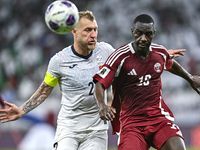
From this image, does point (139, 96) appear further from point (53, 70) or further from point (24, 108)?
point (24, 108)

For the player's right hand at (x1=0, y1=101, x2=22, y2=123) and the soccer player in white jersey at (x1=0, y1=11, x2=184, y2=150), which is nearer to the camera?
the soccer player in white jersey at (x1=0, y1=11, x2=184, y2=150)

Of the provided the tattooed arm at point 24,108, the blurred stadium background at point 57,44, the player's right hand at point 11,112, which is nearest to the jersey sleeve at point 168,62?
the tattooed arm at point 24,108

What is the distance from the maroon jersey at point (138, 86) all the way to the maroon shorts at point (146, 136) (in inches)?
2.8

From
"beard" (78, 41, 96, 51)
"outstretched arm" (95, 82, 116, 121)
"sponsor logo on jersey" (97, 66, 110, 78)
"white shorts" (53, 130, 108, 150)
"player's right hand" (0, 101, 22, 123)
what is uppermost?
"beard" (78, 41, 96, 51)

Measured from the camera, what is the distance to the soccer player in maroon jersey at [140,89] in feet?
13.5

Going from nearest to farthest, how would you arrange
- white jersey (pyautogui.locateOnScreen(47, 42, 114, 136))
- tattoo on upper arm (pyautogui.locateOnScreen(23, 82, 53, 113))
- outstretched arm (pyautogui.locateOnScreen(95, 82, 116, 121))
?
outstretched arm (pyautogui.locateOnScreen(95, 82, 116, 121)) < white jersey (pyautogui.locateOnScreen(47, 42, 114, 136)) < tattoo on upper arm (pyautogui.locateOnScreen(23, 82, 53, 113))

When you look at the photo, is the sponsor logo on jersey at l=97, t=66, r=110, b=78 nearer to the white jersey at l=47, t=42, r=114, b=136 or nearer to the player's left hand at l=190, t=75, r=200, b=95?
the white jersey at l=47, t=42, r=114, b=136

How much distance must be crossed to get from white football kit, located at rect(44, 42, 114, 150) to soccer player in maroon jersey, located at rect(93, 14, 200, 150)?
1.50 feet

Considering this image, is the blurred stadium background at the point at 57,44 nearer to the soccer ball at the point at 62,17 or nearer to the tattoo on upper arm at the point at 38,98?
the tattoo on upper arm at the point at 38,98

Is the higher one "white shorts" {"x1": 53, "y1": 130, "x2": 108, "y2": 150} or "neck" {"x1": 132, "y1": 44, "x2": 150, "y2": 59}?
"neck" {"x1": 132, "y1": 44, "x2": 150, "y2": 59}

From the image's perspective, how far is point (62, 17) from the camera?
4336mm

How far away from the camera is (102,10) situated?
45.5 feet

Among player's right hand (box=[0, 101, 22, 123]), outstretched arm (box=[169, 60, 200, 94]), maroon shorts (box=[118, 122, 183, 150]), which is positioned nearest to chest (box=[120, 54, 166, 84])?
outstretched arm (box=[169, 60, 200, 94])

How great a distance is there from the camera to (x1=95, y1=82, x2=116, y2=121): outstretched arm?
3.65 m
